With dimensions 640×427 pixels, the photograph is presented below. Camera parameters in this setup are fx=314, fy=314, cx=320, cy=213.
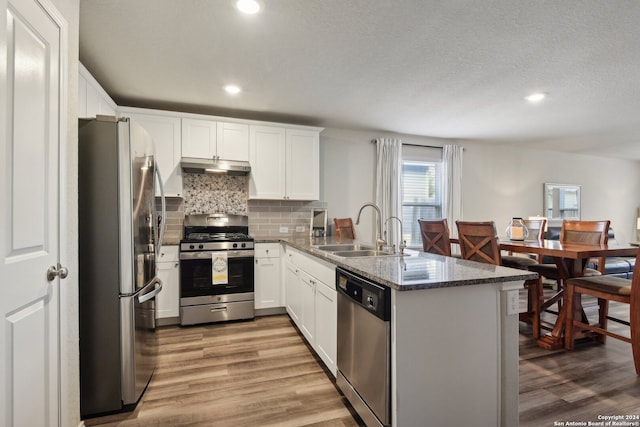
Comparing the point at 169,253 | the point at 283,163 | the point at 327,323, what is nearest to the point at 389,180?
the point at 283,163

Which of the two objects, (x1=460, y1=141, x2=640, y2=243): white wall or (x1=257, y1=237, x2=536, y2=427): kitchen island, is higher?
(x1=460, y1=141, x2=640, y2=243): white wall

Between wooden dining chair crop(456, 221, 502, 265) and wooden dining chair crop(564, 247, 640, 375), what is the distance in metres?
0.61

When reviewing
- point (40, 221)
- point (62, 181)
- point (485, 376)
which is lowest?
point (485, 376)

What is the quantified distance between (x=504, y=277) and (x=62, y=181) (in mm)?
2131

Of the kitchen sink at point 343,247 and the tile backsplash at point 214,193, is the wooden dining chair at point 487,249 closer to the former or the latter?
the kitchen sink at point 343,247

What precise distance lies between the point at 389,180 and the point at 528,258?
2.07 meters

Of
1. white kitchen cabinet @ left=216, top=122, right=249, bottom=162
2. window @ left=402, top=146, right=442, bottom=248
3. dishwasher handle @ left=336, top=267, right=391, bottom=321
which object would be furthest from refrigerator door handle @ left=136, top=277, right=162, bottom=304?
window @ left=402, top=146, right=442, bottom=248

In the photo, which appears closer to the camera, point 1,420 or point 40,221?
point 1,420

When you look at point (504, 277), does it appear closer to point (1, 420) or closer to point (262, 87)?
point (1, 420)

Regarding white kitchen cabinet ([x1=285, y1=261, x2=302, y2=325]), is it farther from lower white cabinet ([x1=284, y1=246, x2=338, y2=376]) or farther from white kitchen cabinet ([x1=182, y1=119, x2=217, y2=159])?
white kitchen cabinet ([x1=182, y1=119, x2=217, y2=159])

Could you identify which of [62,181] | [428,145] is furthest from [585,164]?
[62,181]

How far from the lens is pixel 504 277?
4.96 feet

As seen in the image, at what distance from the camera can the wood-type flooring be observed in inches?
72.2

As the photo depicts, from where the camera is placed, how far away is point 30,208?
49.0 inches
